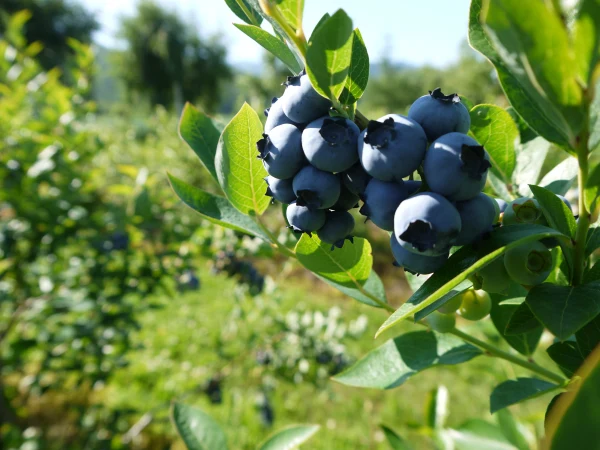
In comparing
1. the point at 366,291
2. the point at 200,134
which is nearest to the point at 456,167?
the point at 366,291

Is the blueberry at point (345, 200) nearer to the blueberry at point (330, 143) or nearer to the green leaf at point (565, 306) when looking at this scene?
the blueberry at point (330, 143)

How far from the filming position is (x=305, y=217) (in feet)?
1.73

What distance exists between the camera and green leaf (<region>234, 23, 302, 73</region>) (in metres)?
0.52

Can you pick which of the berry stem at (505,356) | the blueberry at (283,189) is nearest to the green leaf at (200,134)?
the blueberry at (283,189)

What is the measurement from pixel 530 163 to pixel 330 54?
1.54 ft

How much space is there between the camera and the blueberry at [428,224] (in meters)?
0.42

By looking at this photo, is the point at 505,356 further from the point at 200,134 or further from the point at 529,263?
the point at 200,134

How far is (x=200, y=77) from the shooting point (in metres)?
26.3

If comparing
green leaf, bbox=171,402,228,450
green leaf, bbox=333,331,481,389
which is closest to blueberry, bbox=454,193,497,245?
green leaf, bbox=333,331,481,389

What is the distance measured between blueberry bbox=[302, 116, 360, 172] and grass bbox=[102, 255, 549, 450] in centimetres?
195

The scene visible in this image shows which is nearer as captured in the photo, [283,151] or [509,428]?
[283,151]

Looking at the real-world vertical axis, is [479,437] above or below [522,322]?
below

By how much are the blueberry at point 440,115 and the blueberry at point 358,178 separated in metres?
0.09

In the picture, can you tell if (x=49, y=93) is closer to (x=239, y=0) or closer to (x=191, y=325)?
(x=239, y=0)
